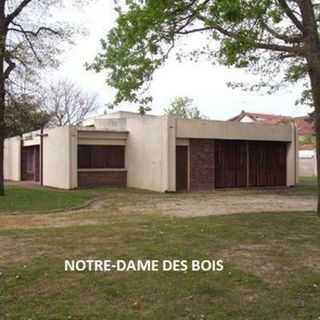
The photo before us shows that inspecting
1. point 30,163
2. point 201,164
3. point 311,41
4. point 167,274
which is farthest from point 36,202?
point 30,163

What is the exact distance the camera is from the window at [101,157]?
2695cm

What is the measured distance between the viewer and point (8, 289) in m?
6.03

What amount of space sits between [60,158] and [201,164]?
24.4 ft

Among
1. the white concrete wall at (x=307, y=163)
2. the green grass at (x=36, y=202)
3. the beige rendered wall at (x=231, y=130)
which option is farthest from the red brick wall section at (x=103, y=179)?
the white concrete wall at (x=307, y=163)

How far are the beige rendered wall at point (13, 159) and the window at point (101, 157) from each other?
440 inches

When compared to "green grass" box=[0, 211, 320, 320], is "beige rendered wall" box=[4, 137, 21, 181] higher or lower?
higher

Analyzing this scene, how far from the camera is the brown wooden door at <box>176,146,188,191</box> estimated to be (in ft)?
82.5

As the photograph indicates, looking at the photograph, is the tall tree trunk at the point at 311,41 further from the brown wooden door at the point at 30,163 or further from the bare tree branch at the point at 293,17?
the brown wooden door at the point at 30,163

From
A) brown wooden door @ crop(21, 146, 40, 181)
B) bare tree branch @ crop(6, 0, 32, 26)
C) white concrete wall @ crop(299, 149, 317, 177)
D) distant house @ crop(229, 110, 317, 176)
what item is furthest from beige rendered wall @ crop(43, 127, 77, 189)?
white concrete wall @ crop(299, 149, 317, 177)

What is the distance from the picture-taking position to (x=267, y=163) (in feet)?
93.0

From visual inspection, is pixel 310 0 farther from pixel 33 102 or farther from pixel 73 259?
pixel 33 102

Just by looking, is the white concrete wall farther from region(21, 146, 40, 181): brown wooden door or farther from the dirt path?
the dirt path

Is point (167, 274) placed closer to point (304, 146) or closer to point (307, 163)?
point (307, 163)

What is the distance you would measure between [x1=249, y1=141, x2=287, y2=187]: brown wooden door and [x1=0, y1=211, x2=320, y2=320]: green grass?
17479 mm
